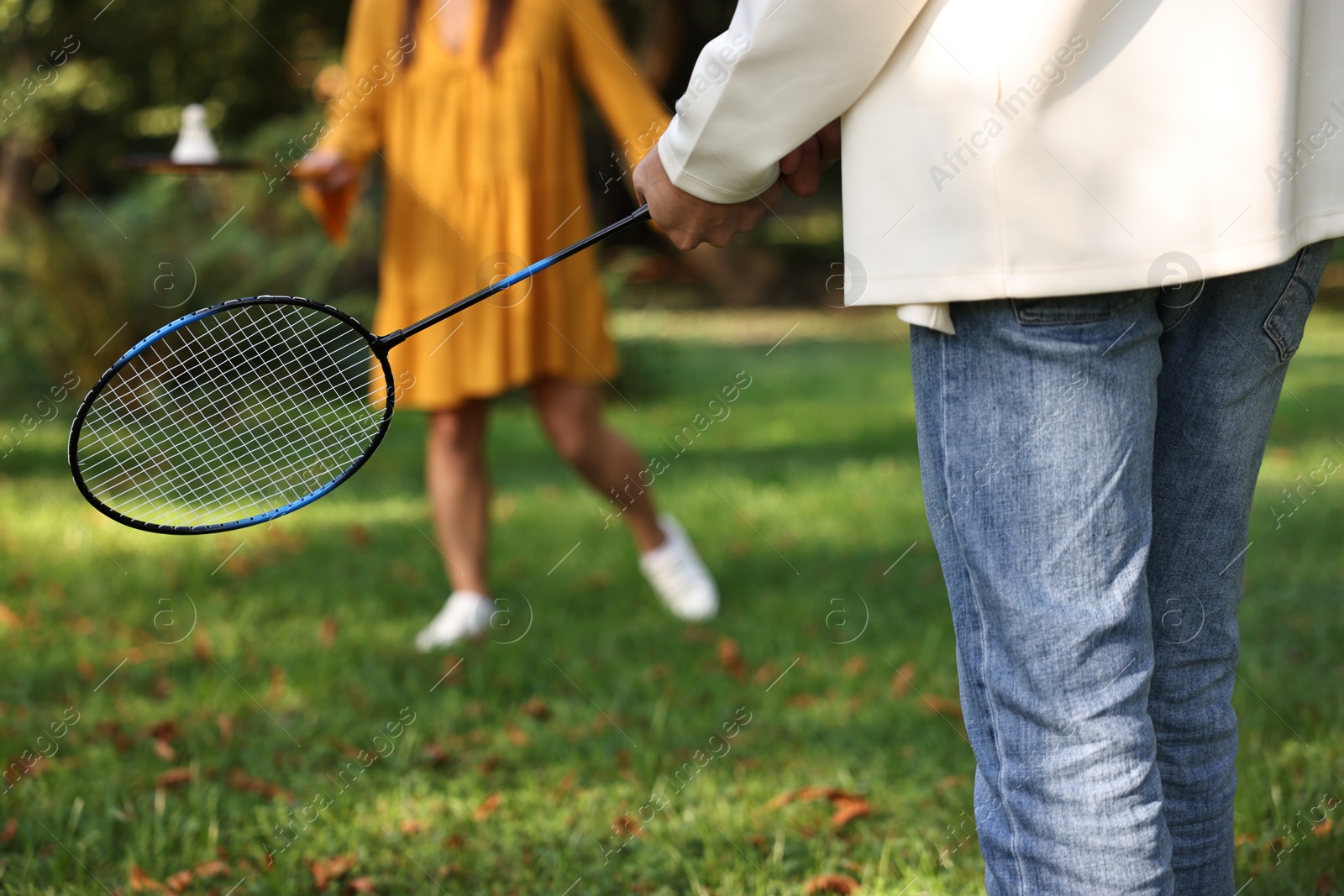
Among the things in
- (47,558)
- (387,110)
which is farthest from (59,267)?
(387,110)

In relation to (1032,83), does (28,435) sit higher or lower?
lower

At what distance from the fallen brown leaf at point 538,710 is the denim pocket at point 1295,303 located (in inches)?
80.5

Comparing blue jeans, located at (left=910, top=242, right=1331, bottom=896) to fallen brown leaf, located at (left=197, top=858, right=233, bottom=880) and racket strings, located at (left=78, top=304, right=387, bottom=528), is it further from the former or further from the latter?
fallen brown leaf, located at (left=197, top=858, right=233, bottom=880)

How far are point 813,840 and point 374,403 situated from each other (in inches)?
44.6

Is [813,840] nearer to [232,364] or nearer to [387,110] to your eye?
[232,364]

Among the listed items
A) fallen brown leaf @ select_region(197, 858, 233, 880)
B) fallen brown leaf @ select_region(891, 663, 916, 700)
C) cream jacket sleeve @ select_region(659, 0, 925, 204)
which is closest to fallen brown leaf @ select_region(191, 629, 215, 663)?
fallen brown leaf @ select_region(197, 858, 233, 880)

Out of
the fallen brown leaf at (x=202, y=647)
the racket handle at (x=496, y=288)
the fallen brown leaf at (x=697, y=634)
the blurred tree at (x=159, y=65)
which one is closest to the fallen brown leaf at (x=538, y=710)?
the fallen brown leaf at (x=697, y=634)

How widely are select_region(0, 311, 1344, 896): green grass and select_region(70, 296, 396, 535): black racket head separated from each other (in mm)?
700

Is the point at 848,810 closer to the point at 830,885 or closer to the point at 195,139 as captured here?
the point at 830,885

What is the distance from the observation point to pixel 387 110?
352 centimetres

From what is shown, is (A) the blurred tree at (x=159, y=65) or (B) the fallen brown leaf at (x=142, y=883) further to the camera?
(A) the blurred tree at (x=159, y=65)

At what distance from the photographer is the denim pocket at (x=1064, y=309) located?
126 centimetres

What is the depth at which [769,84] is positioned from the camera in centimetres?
128

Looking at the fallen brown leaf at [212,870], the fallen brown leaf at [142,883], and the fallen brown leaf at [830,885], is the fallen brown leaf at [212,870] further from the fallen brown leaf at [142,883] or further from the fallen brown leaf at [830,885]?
the fallen brown leaf at [830,885]
